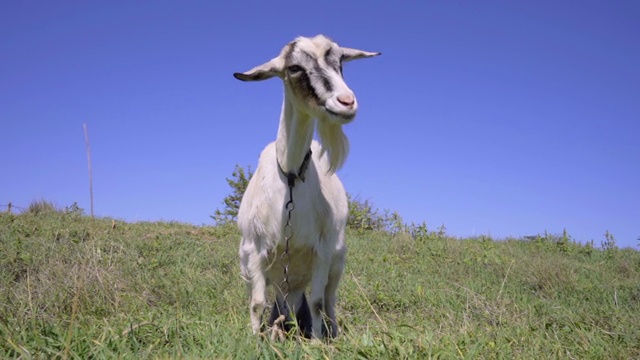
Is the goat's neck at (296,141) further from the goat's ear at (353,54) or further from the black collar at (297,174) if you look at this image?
the goat's ear at (353,54)

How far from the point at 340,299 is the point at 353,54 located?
2.40m

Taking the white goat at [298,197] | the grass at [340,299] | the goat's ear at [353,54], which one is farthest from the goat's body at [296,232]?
the goat's ear at [353,54]

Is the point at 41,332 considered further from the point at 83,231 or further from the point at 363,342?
the point at 83,231

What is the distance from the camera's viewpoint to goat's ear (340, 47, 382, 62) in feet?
14.5

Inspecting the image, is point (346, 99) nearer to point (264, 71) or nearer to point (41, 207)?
point (264, 71)

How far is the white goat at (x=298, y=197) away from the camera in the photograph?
3.98 metres

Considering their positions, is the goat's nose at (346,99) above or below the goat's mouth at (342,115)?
above

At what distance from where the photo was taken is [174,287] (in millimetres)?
5367

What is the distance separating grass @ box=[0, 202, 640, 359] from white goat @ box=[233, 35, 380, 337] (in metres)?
0.40

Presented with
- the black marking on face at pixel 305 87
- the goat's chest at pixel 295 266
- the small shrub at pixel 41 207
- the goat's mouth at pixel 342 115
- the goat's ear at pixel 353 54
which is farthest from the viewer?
the small shrub at pixel 41 207

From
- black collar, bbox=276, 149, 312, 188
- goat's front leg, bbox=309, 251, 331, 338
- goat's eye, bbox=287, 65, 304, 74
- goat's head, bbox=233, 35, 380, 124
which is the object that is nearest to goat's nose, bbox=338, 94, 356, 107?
goat's head, bbox=233, 35, 380, 124

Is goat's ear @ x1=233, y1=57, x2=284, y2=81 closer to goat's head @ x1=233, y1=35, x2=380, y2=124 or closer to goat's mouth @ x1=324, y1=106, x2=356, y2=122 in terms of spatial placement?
goat's head @ x1=233, y1=35, x2=380, y2=124

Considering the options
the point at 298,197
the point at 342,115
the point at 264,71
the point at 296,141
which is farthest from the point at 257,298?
the point at 264,71

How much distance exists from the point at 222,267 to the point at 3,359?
13.5 ft
